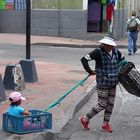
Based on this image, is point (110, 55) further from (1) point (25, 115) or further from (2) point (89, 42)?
(2) point (89, 42)

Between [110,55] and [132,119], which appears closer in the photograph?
[110,55]

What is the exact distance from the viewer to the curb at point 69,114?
791 cm

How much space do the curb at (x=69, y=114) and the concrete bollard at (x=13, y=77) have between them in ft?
4.42

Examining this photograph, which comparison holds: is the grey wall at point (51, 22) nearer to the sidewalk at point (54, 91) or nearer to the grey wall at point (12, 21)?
the grey wall at point (12, 21)

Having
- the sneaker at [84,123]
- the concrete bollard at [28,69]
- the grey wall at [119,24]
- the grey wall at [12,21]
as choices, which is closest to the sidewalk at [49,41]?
the grey wall at [12,21]

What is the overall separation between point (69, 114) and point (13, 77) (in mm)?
2203

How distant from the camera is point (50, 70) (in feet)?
50.7

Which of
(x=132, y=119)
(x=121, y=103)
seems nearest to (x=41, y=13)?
(x=121, y=103)

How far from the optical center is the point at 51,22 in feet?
86.3

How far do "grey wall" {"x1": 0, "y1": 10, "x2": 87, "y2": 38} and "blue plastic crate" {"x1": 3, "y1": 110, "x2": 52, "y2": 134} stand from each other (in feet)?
60.1

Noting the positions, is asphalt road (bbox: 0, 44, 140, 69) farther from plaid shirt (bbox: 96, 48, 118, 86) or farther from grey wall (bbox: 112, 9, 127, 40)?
plaid shirt (bbox: 96, 48, 118, 86)

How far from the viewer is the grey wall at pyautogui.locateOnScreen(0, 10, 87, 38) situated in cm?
2612

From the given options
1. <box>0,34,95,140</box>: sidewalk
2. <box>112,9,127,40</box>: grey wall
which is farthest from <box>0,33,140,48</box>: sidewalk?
<box>0,34,95,140</box>: sidewalk

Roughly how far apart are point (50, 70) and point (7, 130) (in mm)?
7643
